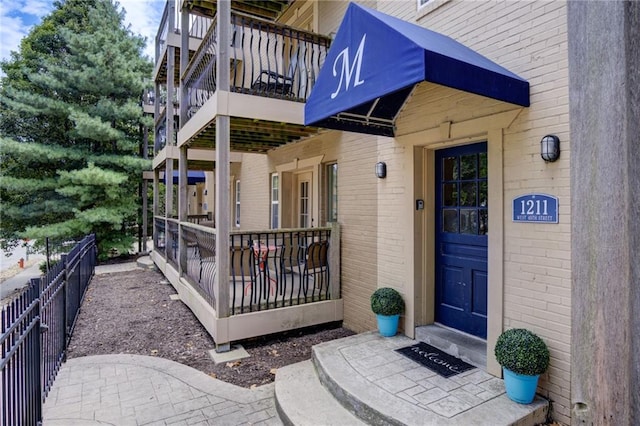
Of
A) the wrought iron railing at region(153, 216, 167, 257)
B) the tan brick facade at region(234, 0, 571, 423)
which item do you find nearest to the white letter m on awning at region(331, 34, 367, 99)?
the tan brick facade at region(234, 0, 571, 423)

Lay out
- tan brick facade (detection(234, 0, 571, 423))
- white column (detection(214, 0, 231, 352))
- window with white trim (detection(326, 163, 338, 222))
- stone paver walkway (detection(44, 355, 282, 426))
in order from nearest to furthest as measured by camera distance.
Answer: tan brick facade (detection(234, 0, 571, 423)), stone paver walkway (detection(44, 355, 282, 426)), white column (detection(214, 0, 231, 352)), window with white trim (detection(326, 163, 338, 222))

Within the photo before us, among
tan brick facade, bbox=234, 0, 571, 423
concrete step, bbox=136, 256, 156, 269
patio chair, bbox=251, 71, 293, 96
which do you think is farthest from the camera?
concrete step, bbox=136, 256, 156, 269

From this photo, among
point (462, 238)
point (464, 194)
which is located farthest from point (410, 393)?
point (464, 194)

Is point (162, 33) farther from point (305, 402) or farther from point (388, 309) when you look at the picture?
point (305, 402)

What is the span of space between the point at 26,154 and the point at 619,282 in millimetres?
14888

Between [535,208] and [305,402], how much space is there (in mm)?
2931

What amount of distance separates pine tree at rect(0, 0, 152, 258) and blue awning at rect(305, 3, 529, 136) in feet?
34.7

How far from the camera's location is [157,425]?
3367 millimetres

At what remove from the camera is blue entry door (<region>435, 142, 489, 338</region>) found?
165 inches

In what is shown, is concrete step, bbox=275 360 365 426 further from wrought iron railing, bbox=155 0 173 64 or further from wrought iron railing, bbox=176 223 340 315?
wrought iron railing, bbox=155 0 173 64

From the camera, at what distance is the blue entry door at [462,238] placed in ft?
13.7

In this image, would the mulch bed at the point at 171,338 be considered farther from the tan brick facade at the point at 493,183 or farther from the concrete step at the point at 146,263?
the concrete step at the point at 146,263

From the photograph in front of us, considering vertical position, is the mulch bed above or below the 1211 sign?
below

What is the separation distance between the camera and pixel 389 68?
3051mm
